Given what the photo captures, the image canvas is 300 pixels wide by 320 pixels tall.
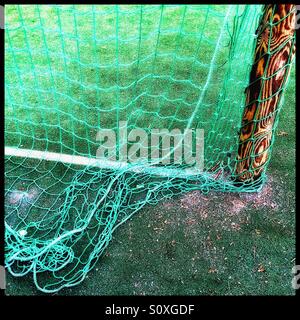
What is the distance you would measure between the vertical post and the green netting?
0.43ft

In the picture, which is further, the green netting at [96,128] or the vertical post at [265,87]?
the green netting at [96,128]

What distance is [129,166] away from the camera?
7.51ft

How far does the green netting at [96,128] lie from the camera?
1912mm

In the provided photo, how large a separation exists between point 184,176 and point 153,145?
411 mm

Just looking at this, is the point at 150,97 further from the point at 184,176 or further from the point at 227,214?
the point at 227,214

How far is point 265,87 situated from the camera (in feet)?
5.85

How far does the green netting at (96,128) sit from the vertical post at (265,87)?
0.13 m

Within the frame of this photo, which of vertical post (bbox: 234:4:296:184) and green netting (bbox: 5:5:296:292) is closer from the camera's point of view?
vertical post (bbox: 234:4:296:184)

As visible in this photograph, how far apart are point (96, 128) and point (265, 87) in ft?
4.39

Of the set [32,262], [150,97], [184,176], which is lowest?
[32,262]

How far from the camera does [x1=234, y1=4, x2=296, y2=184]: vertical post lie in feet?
5.27

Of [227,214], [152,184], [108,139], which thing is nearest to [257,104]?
[227,214]

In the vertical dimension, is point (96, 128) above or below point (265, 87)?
below

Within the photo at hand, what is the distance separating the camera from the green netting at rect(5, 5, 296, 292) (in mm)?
1912
